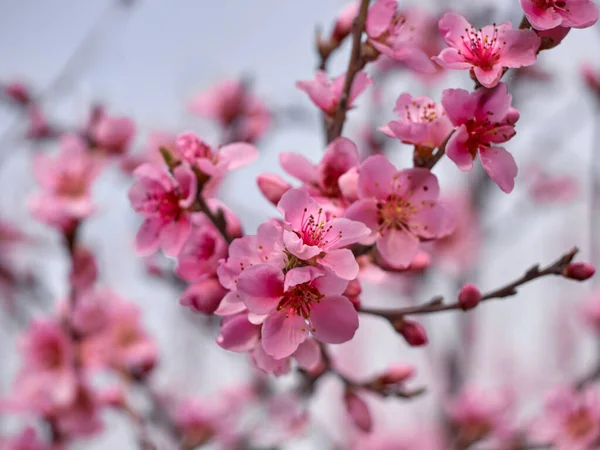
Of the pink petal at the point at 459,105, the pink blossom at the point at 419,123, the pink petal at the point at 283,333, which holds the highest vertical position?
the pink petal at the point at 459,105

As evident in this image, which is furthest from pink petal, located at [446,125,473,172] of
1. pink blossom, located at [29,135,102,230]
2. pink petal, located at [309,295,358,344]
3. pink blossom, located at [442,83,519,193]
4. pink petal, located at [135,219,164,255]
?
pink blossom, located at [29,135,102,230]

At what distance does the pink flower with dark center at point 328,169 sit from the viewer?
81cm

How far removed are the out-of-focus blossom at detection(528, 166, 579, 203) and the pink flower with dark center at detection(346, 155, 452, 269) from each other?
3034 mm

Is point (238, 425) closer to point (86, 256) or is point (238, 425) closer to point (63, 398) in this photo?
point (63, 398)

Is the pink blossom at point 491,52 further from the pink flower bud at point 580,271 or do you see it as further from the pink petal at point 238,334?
the pink petal at point 238,334

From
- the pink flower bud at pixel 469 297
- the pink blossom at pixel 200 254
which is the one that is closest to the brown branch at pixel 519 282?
the pink flower bud at pixel 469 297

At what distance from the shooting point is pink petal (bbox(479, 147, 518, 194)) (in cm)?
74

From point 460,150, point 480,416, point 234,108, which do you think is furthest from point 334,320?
point 234,108

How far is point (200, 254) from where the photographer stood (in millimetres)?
817

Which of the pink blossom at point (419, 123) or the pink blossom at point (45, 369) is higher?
the pink blossom at point (419, 123)

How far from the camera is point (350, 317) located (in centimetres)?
67

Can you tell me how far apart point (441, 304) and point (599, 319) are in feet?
4.74

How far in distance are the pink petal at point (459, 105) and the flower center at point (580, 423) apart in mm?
1118

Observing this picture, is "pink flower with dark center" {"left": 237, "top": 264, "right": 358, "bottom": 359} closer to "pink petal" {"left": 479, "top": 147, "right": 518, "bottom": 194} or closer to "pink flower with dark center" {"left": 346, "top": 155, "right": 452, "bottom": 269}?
"pink flower with dark center" {"left": 346, "top": 155, "right": 452, "bottom": 269}
